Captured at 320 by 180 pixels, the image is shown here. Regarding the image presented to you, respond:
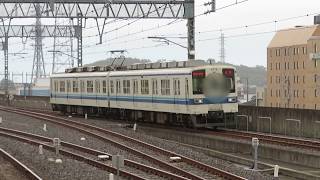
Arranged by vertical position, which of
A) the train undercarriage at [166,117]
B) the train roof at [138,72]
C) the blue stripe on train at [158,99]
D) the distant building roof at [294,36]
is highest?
the distant building roof at [294,36]

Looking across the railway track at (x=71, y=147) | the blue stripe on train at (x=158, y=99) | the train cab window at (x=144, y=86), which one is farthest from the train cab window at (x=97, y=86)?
the railway track at (x=71, y=147)

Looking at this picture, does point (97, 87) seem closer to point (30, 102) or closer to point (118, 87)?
point (118, 87)

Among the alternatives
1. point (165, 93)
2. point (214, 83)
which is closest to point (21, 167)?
point (214, 83)

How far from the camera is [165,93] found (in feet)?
87.7

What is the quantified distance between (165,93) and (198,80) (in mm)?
2340

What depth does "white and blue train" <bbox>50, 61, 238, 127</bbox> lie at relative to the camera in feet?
82.0

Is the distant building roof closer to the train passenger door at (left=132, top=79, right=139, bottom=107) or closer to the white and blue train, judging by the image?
the white and blue train

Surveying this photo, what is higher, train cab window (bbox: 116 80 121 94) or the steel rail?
train cab window (bbox: 116 80 121 94)

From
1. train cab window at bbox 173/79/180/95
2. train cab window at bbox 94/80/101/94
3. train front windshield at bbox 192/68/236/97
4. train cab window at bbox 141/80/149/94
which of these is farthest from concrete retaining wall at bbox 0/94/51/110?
train front windshield at bbox 192/68/236/97

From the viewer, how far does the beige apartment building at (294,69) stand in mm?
96562

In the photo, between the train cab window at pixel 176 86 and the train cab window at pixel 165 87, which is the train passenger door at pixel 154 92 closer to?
the train cab window at pixel 165 87

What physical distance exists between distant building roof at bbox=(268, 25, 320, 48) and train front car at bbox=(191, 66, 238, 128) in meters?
77.5

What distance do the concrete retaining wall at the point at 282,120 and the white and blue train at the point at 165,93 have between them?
798 mm

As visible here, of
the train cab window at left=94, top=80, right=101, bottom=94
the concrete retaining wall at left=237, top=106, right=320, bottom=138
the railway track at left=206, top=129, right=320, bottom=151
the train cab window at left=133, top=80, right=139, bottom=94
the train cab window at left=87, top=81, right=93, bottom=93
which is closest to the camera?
the railway track at left=206, top=129, right=320, bottom=151
